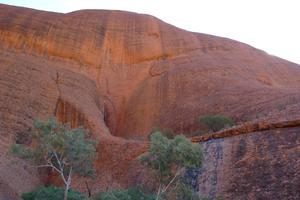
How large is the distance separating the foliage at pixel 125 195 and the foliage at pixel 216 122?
10080 mm

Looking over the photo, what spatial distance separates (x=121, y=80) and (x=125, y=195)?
2845 cm

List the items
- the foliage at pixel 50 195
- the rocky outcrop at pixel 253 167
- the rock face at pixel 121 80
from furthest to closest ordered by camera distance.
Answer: the rock face at pixel 121 80 < the foliage at pixel 50 195 < the rocky outcrop at pixel 253 167

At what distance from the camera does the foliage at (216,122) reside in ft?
94.5

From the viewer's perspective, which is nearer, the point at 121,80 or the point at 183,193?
the point at 183,193

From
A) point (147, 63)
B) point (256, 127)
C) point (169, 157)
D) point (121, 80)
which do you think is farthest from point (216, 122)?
point (147, 63)

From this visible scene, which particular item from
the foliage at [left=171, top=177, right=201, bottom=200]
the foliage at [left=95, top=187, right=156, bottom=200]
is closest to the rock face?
the foliage at [left=95, top=187, right=156, bottom=200]

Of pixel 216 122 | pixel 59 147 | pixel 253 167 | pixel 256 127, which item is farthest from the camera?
pixel 216 122

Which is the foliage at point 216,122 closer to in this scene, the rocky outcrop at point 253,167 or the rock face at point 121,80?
the rock face at point 121,80

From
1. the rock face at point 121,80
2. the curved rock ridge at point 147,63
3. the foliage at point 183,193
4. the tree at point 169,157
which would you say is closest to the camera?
the tree at point 169,157

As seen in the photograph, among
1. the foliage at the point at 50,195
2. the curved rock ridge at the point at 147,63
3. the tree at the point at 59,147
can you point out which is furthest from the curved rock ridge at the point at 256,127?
the curved rock ridge at the point at 147,63

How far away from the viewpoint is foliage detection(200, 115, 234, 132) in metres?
28.8

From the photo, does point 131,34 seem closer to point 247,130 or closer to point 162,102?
point 162,102

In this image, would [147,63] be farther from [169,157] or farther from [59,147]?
[169,157]

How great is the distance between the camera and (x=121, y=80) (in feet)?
149
